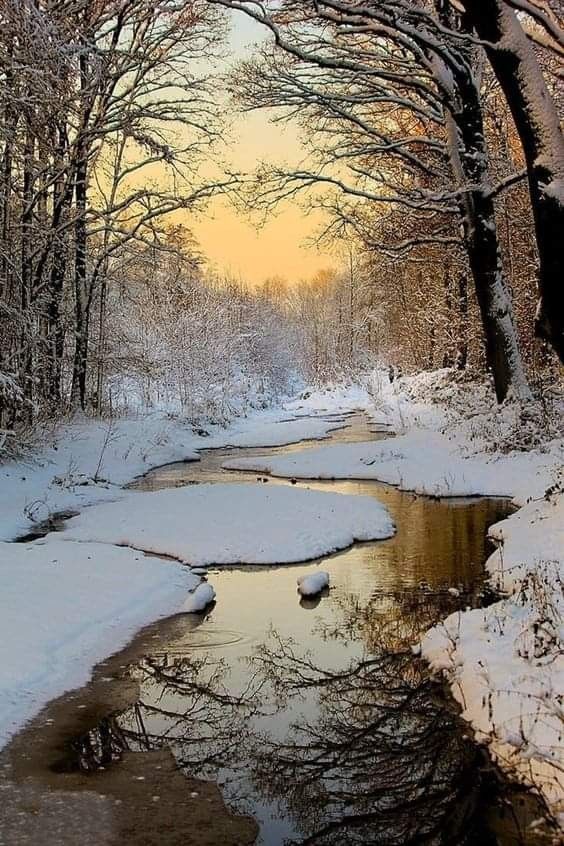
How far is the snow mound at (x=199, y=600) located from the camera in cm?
920

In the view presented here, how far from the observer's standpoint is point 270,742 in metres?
6.00

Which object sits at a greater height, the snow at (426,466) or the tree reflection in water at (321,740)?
the snow at (426,466)

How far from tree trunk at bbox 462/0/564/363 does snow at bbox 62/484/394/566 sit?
504cm

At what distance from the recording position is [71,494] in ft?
53.7

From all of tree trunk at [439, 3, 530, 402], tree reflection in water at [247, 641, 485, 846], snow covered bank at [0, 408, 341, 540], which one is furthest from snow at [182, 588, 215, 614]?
tree trunk at [439, 3, 530, 402]

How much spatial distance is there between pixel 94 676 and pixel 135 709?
0.85 m

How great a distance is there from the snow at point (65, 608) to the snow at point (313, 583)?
1.41m

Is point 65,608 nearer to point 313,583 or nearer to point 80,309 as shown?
point 313,583

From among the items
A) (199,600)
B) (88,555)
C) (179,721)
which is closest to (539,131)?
(199,600)

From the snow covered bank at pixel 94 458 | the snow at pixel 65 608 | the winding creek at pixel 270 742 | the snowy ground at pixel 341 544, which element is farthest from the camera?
the snow covered bank at pixel 94 458

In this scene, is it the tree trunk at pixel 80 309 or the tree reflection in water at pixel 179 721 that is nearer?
the tree reflection in water at pixel 179 721

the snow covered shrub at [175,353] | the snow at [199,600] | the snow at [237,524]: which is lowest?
A: the snow at [199,600]

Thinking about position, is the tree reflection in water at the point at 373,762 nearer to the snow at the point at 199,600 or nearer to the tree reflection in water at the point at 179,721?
the tree reflection in water at the point at 179,721

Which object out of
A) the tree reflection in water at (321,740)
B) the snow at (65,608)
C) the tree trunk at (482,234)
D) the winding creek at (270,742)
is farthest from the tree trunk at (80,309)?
the tree reflection in water at (321,740)
